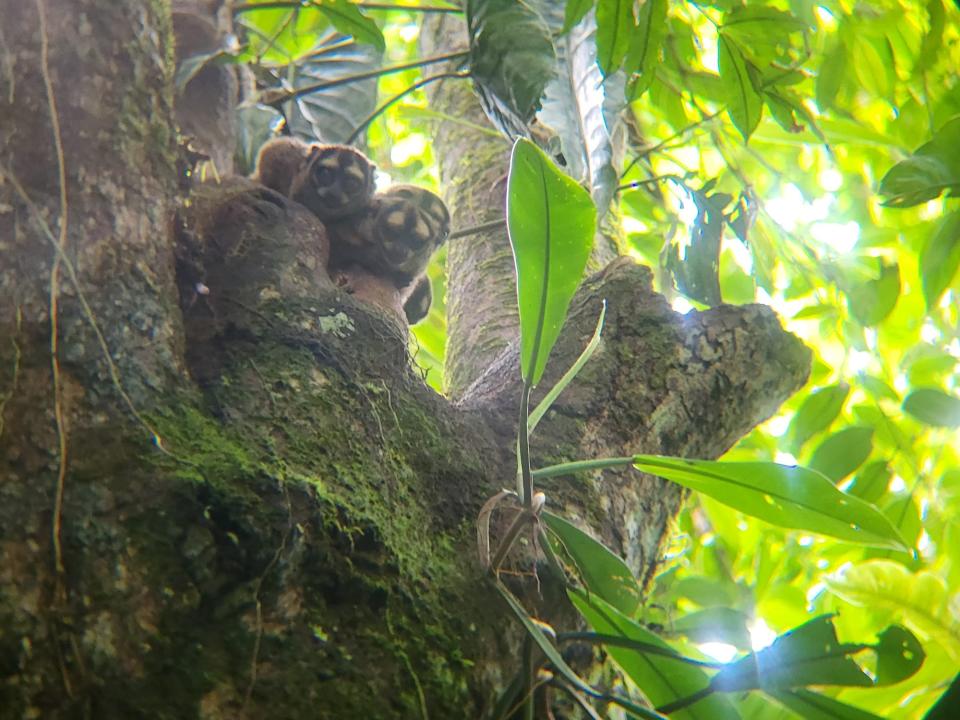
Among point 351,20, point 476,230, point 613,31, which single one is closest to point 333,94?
point 351,20

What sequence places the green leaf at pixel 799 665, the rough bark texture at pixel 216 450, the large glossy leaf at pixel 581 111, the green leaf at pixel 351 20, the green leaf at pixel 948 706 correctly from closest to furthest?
1. the rough bark texture at pixel 216 450
2. the green leaf at pixel 948 706
3. the green leaf at pixel 799 665
4. the large glossy leaf at pixel 581 111
5. the green leaf at pixel 351 20

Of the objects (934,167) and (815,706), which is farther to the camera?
(934,167)

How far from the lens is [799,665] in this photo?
3.04 ft

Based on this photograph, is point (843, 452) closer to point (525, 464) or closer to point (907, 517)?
point (907, 517)

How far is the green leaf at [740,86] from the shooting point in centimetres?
149

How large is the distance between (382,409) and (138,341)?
1.01ft

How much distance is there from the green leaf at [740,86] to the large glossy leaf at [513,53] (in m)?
0.34

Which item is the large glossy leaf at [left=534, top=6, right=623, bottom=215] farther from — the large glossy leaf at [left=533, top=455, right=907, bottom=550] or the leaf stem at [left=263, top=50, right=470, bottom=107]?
the large glossy leaf at [left=533, top=455, right=907, bottom=550]

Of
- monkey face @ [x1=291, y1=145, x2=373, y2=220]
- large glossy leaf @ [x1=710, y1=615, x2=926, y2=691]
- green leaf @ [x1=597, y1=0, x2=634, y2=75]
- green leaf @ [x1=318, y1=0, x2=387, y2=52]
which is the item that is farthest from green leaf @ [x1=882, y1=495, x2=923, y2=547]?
green leaf @ [x1=318, y1=0, x2=387, y2=52]

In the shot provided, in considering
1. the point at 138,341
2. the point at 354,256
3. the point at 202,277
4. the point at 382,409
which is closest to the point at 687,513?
the point at 354,256

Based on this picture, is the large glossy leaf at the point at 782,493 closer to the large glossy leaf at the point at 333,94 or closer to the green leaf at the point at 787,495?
the green leaf at the point at 787,495

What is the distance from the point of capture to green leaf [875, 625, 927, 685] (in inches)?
39.0

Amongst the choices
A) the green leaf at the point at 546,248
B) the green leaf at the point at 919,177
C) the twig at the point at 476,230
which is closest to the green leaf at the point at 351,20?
the twig at the point at 476,230

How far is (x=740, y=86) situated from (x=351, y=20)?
76cm
